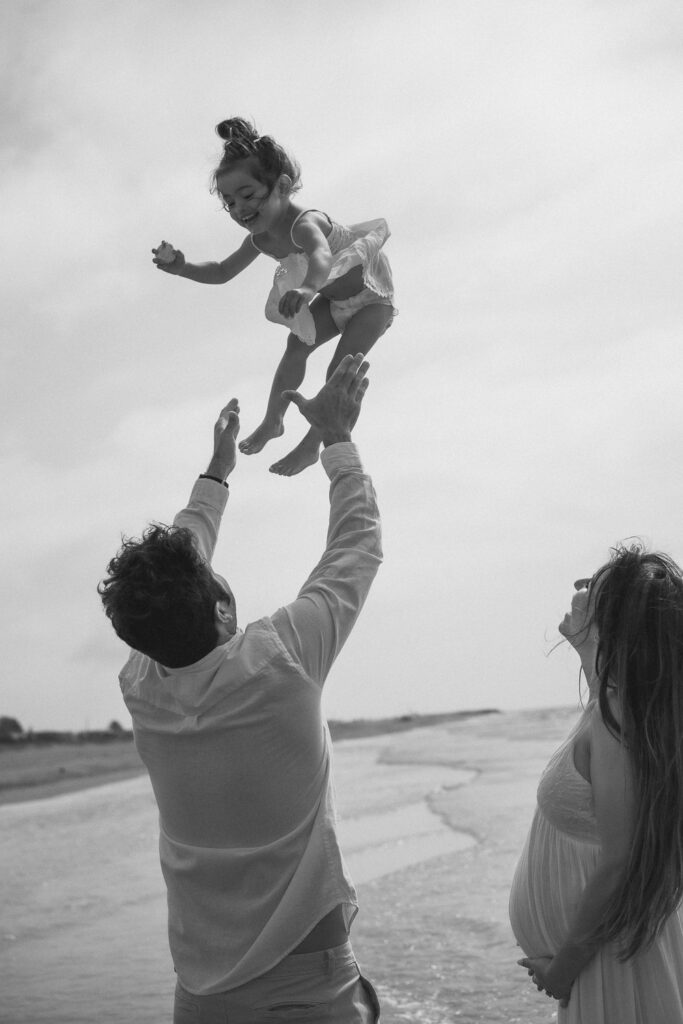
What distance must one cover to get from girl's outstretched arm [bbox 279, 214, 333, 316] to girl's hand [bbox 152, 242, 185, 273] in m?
0.49

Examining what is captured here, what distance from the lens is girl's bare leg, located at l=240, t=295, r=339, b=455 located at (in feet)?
12.7

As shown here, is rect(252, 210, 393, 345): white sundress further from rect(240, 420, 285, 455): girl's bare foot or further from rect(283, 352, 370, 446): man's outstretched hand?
rect(283, 352, 370, 446): man's outstretched hand

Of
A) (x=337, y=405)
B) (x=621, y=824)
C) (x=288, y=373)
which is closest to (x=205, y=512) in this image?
(x=337, y=405)

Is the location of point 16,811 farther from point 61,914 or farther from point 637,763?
point 637,763

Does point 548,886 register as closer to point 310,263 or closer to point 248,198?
point 310,263

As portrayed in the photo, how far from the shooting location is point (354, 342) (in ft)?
12.6

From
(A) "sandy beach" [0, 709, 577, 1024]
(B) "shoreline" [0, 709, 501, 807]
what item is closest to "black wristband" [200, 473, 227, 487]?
(A) "sandy beach" [0, 709, 577, 1024]

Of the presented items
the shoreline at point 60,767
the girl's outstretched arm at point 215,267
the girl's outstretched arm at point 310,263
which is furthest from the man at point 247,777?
the shoreline at point 60,767

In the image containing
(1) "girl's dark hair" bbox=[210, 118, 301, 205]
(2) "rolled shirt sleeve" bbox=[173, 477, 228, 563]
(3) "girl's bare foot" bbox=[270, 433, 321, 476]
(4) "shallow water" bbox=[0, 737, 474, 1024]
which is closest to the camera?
(2) "rolled shirt sleeve" bbox=[173, 477, 228, 563]

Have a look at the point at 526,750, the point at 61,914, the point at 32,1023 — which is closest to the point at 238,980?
the point at 32,1023

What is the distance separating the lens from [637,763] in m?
2.47

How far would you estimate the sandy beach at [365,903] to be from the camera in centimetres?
578

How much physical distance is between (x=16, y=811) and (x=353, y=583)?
41.7ft

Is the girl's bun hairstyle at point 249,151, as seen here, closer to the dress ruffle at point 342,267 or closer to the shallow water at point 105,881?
the dress ruffle at point 342,267
